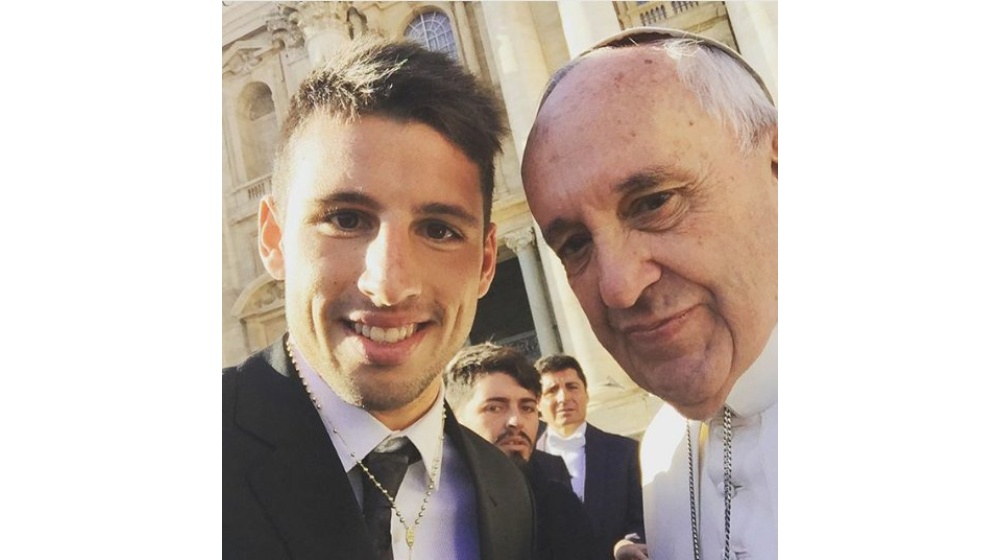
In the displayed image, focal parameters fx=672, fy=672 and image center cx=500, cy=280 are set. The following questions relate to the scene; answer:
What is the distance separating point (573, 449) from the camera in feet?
6.87

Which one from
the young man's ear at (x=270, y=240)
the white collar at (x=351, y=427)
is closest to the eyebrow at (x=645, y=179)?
the white collar at (x=351, y=427)

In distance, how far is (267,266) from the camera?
1994mm

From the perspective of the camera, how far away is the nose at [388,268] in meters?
1.88

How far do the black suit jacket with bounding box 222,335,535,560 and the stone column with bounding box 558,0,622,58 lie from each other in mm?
1440

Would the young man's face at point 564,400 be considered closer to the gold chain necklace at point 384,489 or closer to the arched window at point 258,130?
the gold chain necklace at point 384,489

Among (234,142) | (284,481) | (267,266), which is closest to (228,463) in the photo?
(284,481)

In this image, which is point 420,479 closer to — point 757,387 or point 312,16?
point 757,387

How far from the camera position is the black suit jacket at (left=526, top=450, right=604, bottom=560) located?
6.56 feet

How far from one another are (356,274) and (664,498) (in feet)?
3.78

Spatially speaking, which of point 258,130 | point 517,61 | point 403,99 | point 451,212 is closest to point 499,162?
point 451,212

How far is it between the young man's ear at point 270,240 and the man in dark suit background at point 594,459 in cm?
85

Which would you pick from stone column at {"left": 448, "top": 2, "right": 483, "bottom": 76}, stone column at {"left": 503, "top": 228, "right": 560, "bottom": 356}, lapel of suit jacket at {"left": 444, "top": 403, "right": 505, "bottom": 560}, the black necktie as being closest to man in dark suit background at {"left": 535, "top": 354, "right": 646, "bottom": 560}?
stone column at {"left": 503, "top": 228, "right": 560, "bottom": 356}
